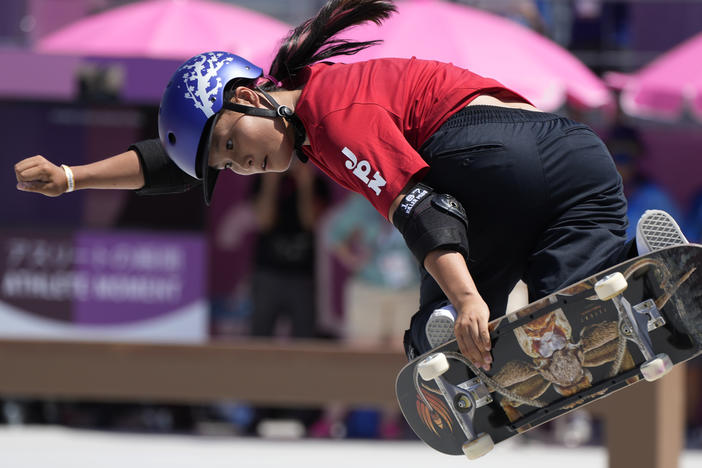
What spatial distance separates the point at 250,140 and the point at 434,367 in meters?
0.88

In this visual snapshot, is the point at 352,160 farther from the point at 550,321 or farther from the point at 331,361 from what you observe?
the point at 331,361

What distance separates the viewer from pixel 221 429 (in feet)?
28.7

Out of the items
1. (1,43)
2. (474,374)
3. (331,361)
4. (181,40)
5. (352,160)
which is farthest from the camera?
(1,43)

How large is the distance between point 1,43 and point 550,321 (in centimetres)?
685

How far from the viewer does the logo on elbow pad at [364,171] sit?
3.18 meters

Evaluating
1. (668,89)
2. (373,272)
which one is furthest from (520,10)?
(373,272)

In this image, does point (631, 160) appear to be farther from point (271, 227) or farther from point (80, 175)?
point (80, 175)

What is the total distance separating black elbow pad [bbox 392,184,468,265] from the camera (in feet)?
10.2

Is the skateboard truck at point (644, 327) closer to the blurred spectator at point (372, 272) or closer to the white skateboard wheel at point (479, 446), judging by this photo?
the white skateboard wheel at point (479, 446)

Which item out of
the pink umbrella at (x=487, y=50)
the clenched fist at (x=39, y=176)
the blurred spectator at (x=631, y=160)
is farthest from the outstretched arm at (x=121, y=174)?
the blurred spectator at (x=631, y=160)

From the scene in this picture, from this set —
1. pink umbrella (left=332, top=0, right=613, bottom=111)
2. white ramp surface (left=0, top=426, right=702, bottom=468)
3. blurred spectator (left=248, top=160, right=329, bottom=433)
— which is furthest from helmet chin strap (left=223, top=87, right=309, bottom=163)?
blurred spectator (left=248, top=160, right=329, bottom=433)

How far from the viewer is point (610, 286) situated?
3131mm

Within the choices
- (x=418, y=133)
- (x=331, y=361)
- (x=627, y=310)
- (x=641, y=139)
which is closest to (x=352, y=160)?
(x=418, y=133)

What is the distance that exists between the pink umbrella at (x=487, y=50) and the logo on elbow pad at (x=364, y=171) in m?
4.12
